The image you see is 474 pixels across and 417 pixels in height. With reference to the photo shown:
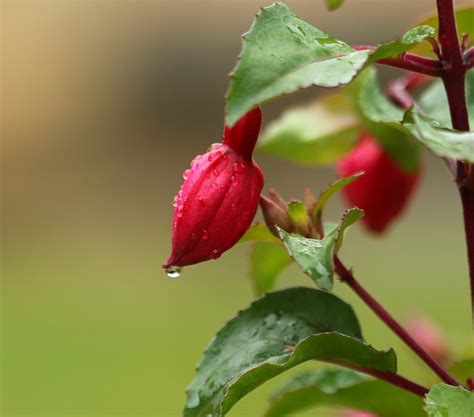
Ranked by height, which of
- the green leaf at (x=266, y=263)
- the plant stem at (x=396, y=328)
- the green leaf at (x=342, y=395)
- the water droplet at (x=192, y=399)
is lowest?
the green leaf at (x=342, y=395)

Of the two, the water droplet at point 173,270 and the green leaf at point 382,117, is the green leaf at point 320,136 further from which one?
the water droplet at point 173,270

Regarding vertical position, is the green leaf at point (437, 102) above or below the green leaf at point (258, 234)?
above

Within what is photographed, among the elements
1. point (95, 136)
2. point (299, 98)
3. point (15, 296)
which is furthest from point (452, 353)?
point (95, 136)

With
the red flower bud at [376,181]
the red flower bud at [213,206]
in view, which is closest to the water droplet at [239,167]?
the red flower bud at [213,206]

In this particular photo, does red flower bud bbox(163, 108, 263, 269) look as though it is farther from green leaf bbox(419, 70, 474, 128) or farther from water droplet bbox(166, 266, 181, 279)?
green leaf bbox(419, 70, 474, 128)

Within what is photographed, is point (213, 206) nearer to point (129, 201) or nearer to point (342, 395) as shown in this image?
point (342, 395)

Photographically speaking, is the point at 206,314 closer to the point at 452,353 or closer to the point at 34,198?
the point at 34,198
